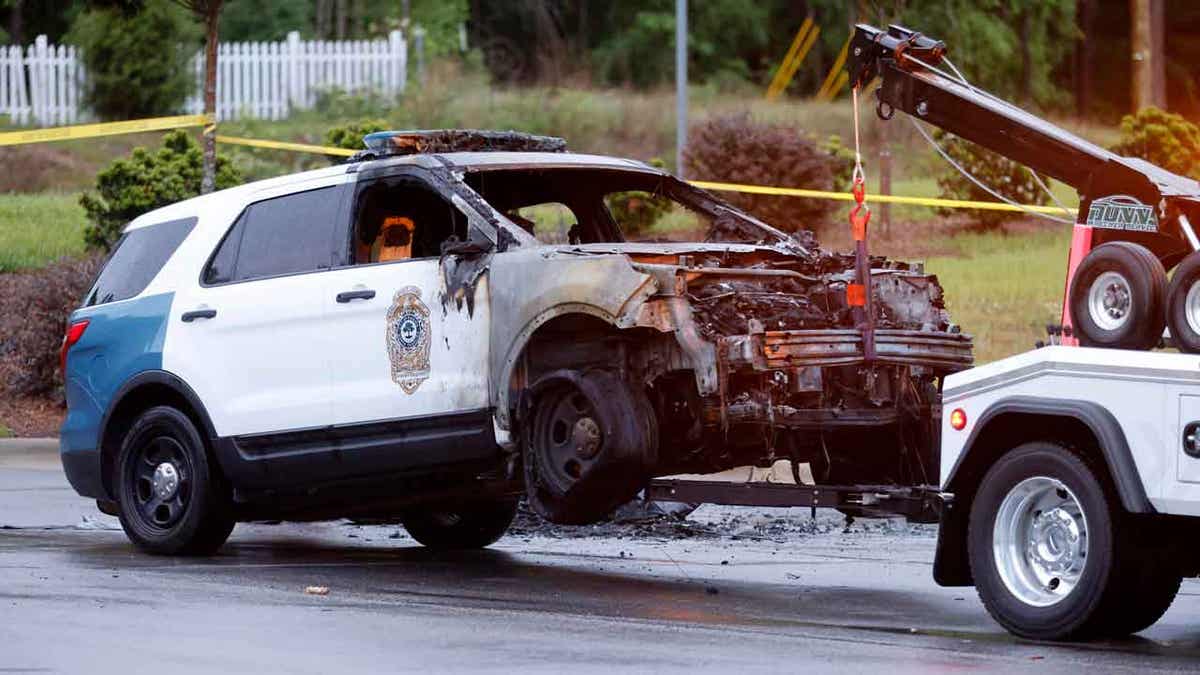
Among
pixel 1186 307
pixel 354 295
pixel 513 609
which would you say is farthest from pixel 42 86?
pixel 1186 307

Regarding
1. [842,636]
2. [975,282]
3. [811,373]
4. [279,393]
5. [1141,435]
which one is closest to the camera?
[1141,435]

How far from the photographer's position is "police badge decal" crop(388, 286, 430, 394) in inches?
418

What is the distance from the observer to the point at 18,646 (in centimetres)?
834

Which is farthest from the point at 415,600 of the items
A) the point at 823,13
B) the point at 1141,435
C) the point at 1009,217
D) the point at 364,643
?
the point at 823,13

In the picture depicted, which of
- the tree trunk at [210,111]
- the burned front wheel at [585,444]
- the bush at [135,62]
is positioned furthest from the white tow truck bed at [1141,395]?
the bush at [135,62]

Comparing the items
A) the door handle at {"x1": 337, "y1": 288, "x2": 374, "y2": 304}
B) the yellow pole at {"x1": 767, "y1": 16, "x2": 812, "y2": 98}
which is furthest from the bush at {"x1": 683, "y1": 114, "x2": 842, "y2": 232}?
the yellow pole at {"x1": 767, "y1": 16, "x2": 812, "y2": 98}

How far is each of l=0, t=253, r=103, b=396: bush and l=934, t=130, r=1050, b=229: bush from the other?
10465 mm

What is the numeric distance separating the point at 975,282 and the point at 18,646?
51.4 ft

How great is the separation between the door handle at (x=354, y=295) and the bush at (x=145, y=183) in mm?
12406

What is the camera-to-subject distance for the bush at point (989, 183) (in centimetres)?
2577

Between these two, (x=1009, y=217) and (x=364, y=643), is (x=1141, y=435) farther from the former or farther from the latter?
(x=1009, y=217)

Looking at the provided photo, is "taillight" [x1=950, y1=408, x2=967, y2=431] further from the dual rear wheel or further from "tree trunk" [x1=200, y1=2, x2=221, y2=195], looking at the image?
"tree trunk" [x1=200, y1=2, x2=221, y2=195]

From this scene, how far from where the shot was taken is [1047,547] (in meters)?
8.69

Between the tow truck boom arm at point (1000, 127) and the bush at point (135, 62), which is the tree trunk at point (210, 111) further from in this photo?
the bush at point (135, 62)
